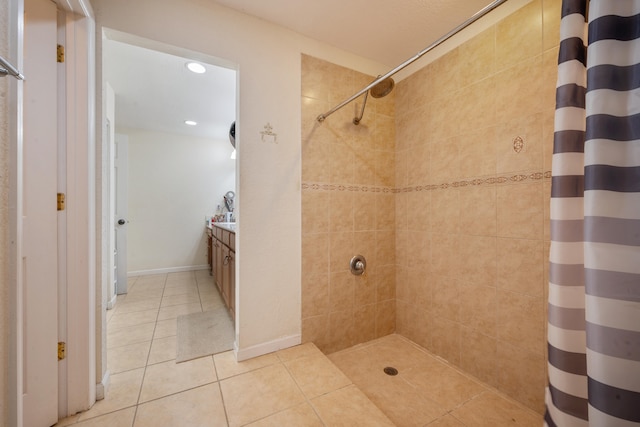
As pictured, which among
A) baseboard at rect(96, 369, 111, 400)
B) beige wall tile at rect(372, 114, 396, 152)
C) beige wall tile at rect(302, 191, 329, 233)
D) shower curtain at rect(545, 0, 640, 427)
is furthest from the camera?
beige wall tile at rect(372, 114, 396, 152)

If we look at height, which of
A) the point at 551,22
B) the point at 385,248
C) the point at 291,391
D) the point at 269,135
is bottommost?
the point at 291,391

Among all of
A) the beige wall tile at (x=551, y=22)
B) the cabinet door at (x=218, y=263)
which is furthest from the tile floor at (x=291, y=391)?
the beige wall tile at (x=551, y=22)

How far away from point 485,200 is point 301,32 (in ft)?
5.59

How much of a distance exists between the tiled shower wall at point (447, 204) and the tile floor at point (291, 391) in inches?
6.3

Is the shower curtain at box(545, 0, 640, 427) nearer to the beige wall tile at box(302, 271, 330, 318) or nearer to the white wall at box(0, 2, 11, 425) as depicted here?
the beige wall tile at box(302, 271, 330, 318)

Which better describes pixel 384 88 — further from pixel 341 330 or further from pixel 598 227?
pixel 341 330

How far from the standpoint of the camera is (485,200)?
1463 millimetres

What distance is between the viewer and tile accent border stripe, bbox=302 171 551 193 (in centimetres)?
127

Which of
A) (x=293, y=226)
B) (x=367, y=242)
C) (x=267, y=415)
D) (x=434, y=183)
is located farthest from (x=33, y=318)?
(x=434, y=183)

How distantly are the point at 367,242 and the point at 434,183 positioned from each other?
2.24 feet

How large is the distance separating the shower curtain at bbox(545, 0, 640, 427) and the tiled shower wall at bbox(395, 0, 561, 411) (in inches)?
26.0

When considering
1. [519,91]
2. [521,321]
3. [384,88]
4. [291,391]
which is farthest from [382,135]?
[291,391]

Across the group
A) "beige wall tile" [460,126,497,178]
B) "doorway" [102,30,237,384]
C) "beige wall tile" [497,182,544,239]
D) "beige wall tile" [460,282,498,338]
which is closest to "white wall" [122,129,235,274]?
"doorway" [102,30,237,384]

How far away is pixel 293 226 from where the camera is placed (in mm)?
1680
